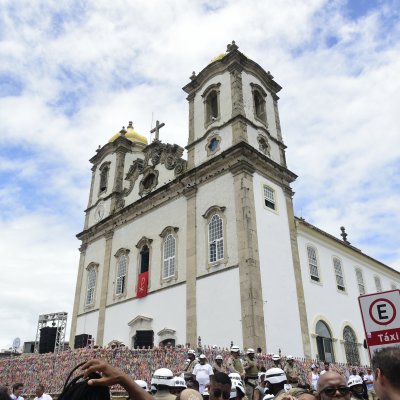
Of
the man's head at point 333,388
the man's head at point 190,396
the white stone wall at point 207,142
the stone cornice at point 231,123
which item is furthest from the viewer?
the white stone wall at point 207,142

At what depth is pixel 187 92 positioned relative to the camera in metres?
26.8

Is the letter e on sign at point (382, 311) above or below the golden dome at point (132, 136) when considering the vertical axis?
below

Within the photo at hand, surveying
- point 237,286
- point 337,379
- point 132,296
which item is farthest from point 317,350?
point 337,379

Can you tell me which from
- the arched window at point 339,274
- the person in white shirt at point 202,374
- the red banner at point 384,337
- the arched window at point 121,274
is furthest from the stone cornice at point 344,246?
the red banner at point 384,337

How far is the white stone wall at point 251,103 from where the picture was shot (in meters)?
23.6

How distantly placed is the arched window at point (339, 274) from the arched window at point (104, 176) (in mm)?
16470

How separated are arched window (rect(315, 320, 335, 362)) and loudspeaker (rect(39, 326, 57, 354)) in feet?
49.7

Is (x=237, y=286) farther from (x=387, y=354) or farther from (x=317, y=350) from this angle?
(x=387, y=354)

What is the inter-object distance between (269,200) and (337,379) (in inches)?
703

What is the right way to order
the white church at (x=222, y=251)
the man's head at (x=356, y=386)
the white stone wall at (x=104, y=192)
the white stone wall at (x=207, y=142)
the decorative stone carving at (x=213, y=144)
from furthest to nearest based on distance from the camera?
the white stone wall at (x=104, y=192), the decorative stone carving at (x=213, y=144), the white stone wall at (x=207, y=142), the white church at (x=222, y=251), the man's head at (x=356, y=386)

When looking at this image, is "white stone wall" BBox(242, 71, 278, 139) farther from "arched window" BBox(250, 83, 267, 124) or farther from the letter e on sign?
the letter e on sign

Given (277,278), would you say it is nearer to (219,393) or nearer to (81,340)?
(81,340)

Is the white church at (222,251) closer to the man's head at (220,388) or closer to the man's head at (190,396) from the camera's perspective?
the man's head at (190,396)

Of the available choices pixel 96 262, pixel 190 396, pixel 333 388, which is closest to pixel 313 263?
pixel 96 262
